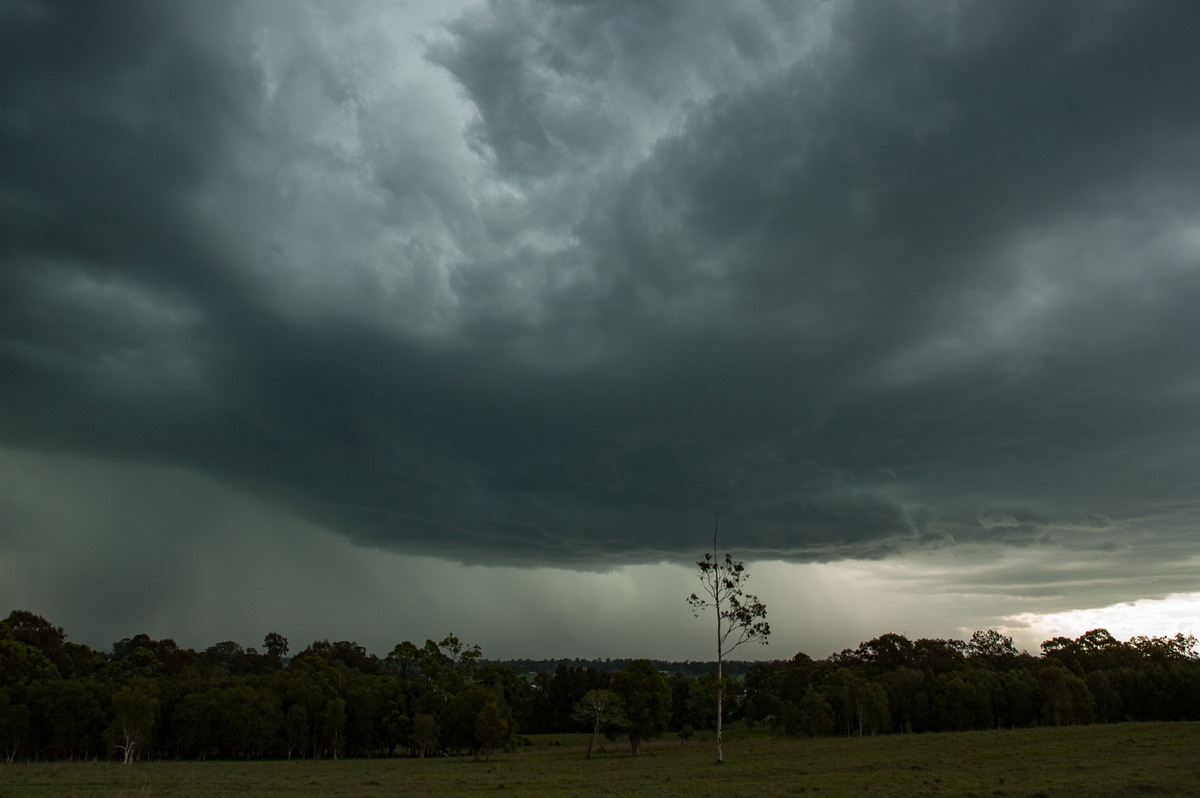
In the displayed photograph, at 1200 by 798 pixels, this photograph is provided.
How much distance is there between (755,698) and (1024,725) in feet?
187

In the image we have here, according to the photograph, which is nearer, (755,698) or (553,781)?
(553,781)

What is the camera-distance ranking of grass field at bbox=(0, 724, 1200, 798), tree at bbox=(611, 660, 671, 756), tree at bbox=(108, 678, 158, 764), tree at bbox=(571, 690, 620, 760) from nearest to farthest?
grass field at bbox=(0, 724, 1200, 798) < tree at bbox=(108, 678, 158, 764) < tree at bbox=(571, 690, 620, 760) < tree at bbox=(611, 660, 671, 756)

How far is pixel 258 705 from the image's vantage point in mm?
90688

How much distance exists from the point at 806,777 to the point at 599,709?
42219 millimetres

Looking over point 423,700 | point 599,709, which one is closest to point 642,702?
point 599,709

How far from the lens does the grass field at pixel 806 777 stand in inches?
1366

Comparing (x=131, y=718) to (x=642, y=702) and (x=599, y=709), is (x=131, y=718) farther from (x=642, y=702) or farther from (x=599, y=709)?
(x=642, y=702)

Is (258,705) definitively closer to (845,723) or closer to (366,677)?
(366,677)

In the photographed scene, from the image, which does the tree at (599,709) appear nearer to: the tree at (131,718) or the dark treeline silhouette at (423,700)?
the dark treeline silhouette at (423,700)

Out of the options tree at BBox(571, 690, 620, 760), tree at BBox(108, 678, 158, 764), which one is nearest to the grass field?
tree at BBox(571, 690, 620, 760)

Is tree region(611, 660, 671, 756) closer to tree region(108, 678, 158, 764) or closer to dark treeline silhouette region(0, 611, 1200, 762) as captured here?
dark treeline silhouette region(0, 611, 1200, 762)

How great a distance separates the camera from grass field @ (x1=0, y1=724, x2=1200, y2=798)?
1366 inches

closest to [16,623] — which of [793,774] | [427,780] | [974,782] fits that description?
[427,780]

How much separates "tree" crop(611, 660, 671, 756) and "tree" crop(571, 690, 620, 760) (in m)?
1.36
